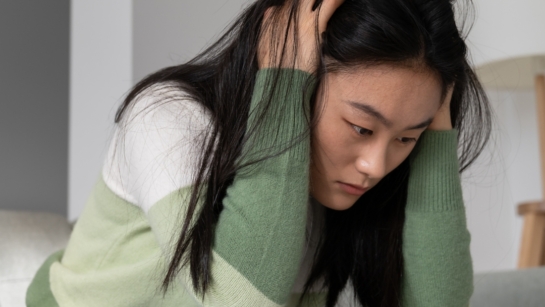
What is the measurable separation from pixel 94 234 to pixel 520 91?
2058 mm

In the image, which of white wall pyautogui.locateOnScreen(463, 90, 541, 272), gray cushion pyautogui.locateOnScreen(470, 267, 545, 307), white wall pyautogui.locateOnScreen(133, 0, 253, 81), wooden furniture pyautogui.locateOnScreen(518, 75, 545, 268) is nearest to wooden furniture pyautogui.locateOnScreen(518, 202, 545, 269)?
wooden furniture pyautogui.locateOnScreen(518, 75, 545, 268)

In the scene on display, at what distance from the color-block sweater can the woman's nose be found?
0.07 meters

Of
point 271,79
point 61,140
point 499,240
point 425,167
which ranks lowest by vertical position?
point 499,240

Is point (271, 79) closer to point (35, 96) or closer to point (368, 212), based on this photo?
point (368, 212)

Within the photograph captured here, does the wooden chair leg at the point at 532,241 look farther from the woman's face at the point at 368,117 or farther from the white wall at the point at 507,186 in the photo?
the woman's face at the point at 368,117

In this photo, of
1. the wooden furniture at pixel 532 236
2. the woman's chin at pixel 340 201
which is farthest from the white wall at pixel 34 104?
Result: the wooden furniture at pixel 532 236

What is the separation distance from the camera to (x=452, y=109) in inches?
42.1

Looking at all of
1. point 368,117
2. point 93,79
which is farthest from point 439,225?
point 93,79

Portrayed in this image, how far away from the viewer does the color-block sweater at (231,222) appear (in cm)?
86

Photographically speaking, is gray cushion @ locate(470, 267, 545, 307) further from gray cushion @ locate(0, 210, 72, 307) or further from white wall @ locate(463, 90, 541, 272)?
white wall @ locate(463, 90, 541, 272)

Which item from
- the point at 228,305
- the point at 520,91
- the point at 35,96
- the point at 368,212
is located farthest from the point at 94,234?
the point at 520,91

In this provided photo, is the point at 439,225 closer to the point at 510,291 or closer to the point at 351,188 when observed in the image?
the point at 351,188

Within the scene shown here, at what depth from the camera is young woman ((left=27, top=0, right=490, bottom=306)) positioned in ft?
2.83

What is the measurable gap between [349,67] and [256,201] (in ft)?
0.67
